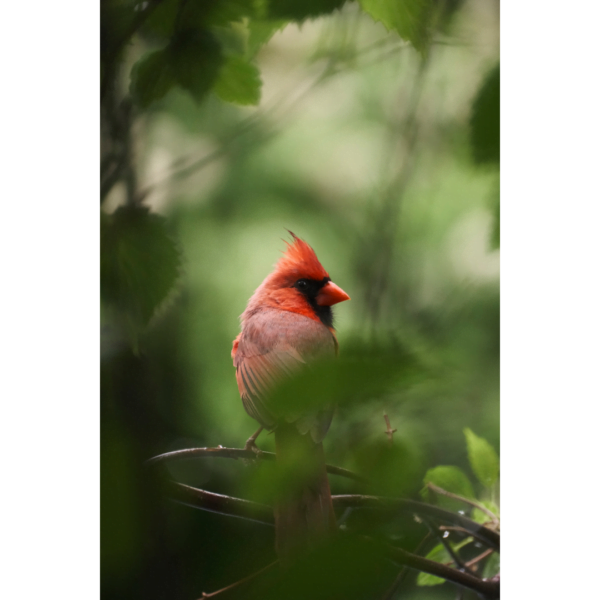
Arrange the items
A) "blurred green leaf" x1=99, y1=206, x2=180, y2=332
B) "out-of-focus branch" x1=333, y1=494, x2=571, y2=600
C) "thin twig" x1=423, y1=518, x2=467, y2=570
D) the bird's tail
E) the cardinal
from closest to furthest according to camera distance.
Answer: the bird's tail
the cardinal
"out-of-focus branch" x1=333, y1=494, x2=571, y2=600
"thin twig" x1=423, y1=518, x2=467, y2=570
"blurred green leaf" x1=99, y1=206, x2=180, y2=332

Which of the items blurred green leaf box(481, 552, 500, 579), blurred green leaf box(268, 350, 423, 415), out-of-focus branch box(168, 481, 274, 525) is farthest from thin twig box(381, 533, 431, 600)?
blurred green leaf box(268, 350, 423, 415)

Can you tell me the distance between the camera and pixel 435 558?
913 mm

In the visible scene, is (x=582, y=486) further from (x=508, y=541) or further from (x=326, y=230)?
(x=326, y=230)

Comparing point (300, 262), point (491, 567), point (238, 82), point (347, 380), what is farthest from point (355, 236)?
point (347, 380)

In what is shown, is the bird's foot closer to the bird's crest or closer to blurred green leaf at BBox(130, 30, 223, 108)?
the bird's crest

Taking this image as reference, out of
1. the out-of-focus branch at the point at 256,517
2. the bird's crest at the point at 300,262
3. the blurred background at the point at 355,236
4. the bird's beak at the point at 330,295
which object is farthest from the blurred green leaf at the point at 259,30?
the out-of-focus branch at the point at 256,517

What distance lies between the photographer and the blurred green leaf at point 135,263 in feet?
3.77

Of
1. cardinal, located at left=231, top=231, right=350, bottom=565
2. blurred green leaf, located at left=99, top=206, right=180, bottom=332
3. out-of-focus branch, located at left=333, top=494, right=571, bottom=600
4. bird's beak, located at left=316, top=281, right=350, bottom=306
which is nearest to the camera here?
cardinal, located at left=231, top=231, right=350, bottom=565

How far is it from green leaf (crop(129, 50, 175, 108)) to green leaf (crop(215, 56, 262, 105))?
11cm

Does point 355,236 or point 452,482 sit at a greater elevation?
point 355,236

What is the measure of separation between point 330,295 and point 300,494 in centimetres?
60

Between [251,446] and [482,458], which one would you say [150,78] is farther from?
[482,458]

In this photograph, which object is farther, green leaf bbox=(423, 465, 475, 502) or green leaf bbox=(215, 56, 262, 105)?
green leaf bbox=(215, 56, 262, 105)

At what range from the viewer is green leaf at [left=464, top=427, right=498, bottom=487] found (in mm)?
903
